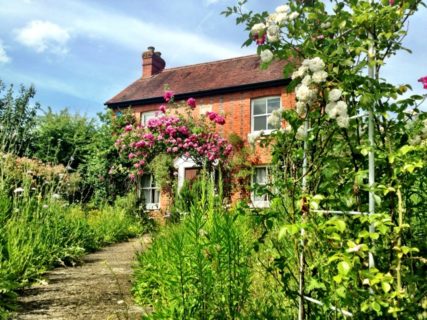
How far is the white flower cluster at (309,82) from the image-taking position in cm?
210

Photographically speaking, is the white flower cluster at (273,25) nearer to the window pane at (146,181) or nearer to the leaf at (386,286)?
the leaf at (386,286)

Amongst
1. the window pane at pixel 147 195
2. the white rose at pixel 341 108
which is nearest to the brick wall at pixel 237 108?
the window pane at pixel 147 195

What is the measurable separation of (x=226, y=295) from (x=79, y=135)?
56.4 ft

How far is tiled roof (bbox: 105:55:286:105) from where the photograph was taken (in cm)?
1513

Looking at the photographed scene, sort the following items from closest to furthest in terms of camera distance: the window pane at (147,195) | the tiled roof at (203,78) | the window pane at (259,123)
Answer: the window pane at (259,123), the tiled roof at (203,78), the window pane at (147,195)

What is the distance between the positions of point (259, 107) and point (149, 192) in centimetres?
563

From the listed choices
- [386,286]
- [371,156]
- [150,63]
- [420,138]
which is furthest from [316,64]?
[150,63]

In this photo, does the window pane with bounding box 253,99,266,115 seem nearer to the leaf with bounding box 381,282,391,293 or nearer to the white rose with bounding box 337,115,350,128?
the white rose with bounding box 337,115,350,128

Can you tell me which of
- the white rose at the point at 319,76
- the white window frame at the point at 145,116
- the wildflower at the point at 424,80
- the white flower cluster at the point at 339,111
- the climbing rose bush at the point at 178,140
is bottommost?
the white flower cluster at the point at 339,111

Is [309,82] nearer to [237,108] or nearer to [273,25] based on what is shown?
[273,25]

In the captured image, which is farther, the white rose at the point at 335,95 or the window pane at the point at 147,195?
the window pane at the point at 147,195

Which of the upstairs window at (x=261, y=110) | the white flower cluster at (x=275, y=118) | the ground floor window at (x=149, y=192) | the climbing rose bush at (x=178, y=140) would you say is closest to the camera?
the white flower cluster at (x=275, y=118)

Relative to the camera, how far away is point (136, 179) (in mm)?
15602

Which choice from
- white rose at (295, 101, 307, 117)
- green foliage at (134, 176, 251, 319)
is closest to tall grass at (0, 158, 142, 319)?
green foliage at (134, 176, 251, 319)
